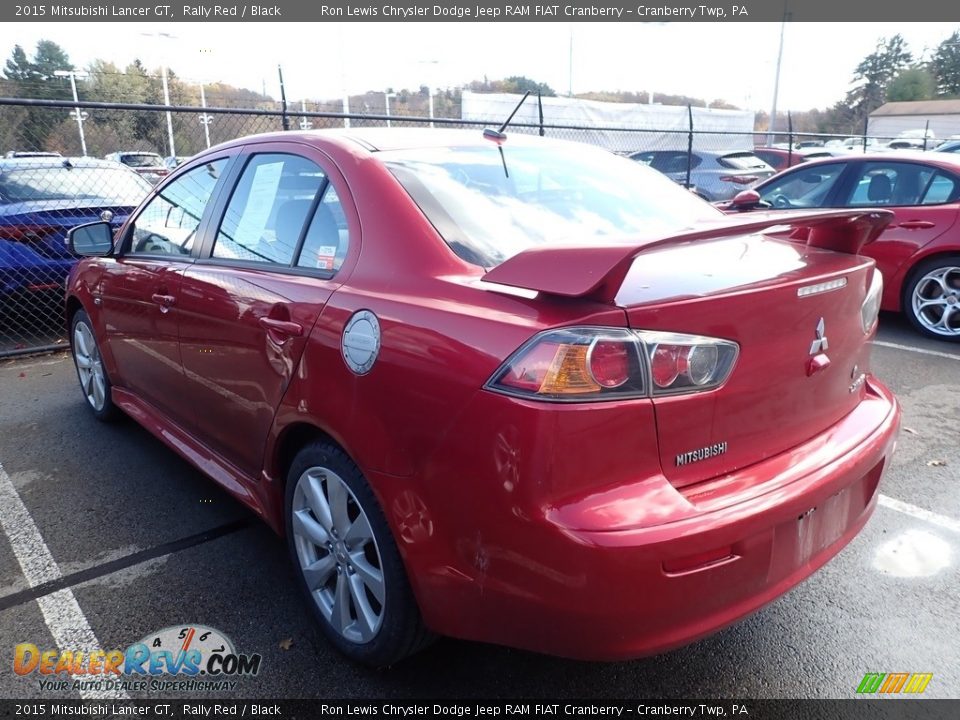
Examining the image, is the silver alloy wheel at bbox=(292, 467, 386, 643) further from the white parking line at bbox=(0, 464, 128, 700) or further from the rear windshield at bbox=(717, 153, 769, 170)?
the rear windshield at bbox=(717, 153, 769, 170)

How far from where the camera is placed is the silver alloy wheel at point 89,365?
14.5 ft

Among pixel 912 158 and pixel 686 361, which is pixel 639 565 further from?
pixel 912 158

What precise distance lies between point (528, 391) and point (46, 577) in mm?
2324

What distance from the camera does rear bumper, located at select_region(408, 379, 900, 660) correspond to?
5.41 ft

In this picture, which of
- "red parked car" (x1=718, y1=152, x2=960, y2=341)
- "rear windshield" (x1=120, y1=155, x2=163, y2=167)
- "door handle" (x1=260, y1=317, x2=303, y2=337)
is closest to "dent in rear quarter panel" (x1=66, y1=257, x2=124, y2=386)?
"door handle" (x1=260, y1=317, x2=303, y2=337)

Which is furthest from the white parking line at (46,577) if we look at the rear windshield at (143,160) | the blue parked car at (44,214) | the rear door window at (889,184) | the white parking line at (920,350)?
the rear windshield at (143,160)

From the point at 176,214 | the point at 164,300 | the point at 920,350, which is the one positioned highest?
the point at 176,214

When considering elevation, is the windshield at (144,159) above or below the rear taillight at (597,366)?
below

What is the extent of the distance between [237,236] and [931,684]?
113 inches

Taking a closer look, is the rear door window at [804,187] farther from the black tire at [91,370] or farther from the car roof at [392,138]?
the black tire at [91,370]

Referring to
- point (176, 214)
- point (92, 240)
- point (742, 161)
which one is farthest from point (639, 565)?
point (742, 161)

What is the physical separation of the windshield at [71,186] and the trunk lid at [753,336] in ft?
21.7

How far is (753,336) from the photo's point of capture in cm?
187

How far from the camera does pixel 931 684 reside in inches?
88.0
